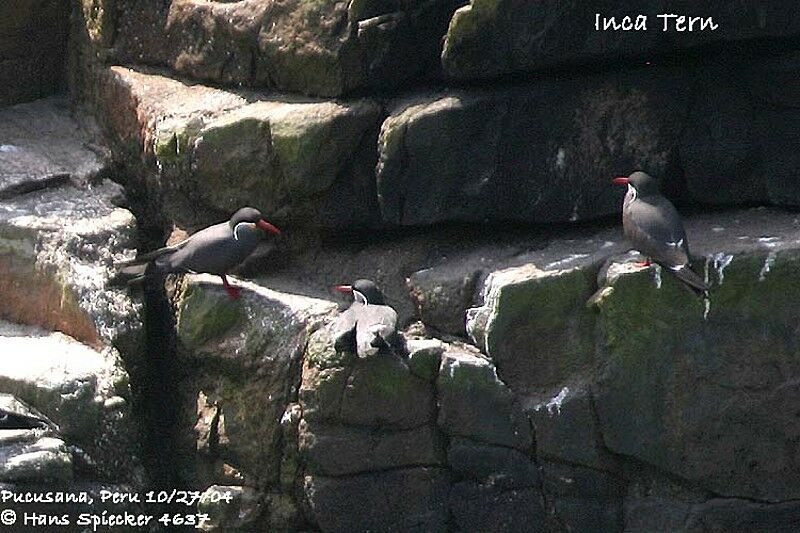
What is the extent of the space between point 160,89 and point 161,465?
2.64 m

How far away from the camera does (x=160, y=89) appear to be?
1141cm

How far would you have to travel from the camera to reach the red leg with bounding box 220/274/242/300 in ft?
33.6

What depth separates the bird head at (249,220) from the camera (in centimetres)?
1027

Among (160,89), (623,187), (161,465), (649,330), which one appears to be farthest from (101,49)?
(649,330)

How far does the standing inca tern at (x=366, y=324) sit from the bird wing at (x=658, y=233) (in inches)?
57.6

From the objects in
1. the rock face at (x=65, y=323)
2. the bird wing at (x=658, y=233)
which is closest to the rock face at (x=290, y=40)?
the rock face at (x=65, y=323)

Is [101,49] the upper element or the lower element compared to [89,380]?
upper

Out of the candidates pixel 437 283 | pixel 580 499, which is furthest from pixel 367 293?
pixel 580 499

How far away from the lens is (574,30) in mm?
9945

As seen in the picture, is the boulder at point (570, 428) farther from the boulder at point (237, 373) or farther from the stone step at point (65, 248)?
the stone step at point (65, 248)

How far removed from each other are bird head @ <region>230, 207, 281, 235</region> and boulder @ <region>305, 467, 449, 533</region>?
5.46ft

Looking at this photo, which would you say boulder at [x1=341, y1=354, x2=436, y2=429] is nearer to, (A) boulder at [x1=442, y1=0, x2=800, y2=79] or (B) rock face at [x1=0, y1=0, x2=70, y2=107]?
(A) boulder at [x1=442, y1=0, x2=800, y2=79]

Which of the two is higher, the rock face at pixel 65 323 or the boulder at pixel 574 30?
the boulder at pixel 574 30

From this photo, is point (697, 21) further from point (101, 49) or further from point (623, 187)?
point (101, 49)
